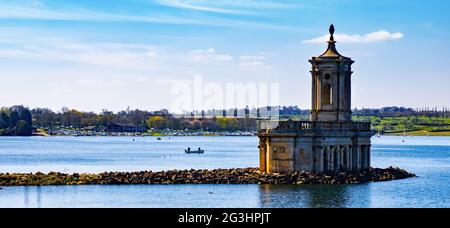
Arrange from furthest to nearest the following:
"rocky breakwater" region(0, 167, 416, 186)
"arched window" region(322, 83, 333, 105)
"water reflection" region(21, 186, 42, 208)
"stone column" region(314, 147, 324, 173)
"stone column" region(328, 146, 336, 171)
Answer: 1. "arched window" region(322, 83, 333, 105)
2. "stone column" region(328, 146, 336, 171)
3. "stone column" region(314, 147, 324, 173)
4. "rocky breakwater" region(0, 167, 416, 186)
5. "water reflection" region(21, 186, 42, 208)

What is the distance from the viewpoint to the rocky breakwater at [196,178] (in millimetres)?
57537

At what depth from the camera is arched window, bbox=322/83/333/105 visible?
2422 inches

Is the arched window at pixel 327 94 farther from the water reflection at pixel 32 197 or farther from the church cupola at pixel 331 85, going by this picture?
the water reflection at pixel 32 197

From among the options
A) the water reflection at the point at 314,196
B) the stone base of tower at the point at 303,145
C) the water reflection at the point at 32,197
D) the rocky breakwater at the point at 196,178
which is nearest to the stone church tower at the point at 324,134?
the stone base of tower at the point at 303,145

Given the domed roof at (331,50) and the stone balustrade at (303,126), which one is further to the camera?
the domed roof at (331,50)

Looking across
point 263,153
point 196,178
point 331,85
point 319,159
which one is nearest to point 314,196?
point 319,159

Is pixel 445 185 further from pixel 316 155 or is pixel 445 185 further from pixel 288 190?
pixel 288 190

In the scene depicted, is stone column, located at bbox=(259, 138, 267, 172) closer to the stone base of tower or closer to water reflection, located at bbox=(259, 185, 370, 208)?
the stone base of tower

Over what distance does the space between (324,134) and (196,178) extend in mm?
7333

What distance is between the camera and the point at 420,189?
59.2m

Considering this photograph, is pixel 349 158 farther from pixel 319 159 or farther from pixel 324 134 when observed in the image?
pixel 324 134

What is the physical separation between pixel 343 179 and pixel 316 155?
192cm

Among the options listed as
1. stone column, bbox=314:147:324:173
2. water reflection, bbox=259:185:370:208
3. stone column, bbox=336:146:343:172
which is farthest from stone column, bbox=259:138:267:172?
stone column, bbox=336:146:343:172
